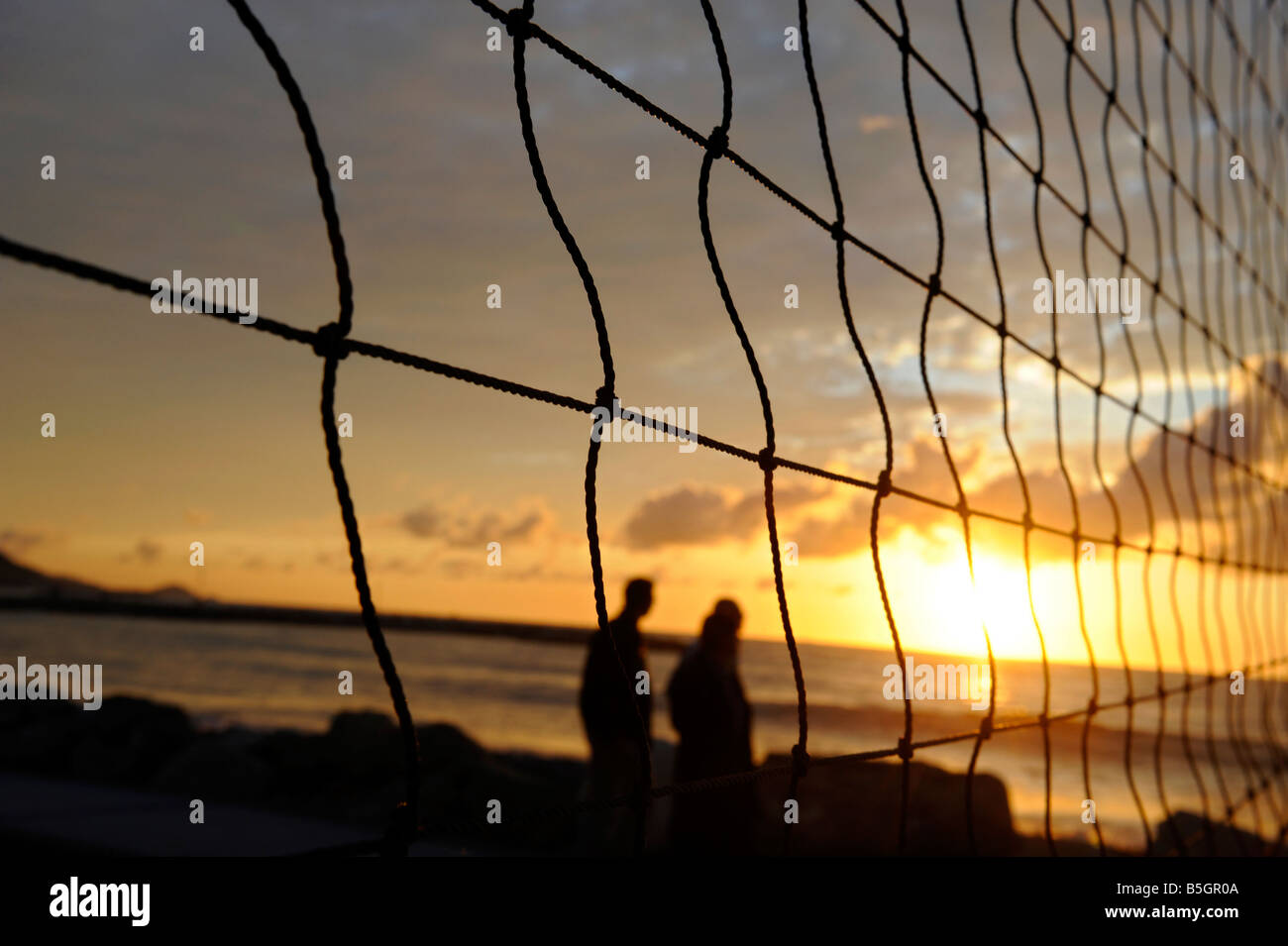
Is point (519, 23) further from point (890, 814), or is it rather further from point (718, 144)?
point (890, 814)

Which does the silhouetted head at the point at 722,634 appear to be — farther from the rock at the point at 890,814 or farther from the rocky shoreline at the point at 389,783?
the rock at the point at 890,814

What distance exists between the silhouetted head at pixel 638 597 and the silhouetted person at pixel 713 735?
30 centimetres

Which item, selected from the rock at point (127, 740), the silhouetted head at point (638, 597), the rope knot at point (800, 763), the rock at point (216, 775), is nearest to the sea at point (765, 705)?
the rope knot at point (800, 763)

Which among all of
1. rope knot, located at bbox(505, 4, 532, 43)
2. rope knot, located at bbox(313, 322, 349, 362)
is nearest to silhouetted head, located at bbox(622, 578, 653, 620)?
rope knot, located at bbox(505, 4, 532, 43)

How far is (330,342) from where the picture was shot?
861 millimetres

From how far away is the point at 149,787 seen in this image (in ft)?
24.3

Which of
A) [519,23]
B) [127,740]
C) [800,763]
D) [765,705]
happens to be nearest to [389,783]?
[127,740]

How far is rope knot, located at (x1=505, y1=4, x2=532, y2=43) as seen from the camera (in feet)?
3.69

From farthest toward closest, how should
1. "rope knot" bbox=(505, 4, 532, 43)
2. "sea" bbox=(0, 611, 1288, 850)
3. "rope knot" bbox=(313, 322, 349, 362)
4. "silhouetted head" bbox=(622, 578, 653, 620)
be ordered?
1. "sea" bbox=(0, 611, 1288, 850)
2. "silhouetted head" bbox=(622, 578, 653, 620)
3. "rope knot" bbox=(505, 4, 532, 43)
4. "rope knot" bbox=(313, 322, 349, 362)

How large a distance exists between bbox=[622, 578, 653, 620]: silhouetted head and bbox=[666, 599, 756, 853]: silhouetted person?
0.30 m

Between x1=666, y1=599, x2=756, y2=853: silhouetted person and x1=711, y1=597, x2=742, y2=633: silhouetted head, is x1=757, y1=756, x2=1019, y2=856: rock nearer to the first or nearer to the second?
x1=666, y1=599, x2=756, y2=853: silhouetted person

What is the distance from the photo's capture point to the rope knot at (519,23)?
112 centimetres

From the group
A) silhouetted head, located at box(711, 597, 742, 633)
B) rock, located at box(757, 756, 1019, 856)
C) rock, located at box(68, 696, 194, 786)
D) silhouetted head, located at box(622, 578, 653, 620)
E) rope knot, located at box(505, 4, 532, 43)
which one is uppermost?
rope knot, located at box(505, 4, 532, 43)
